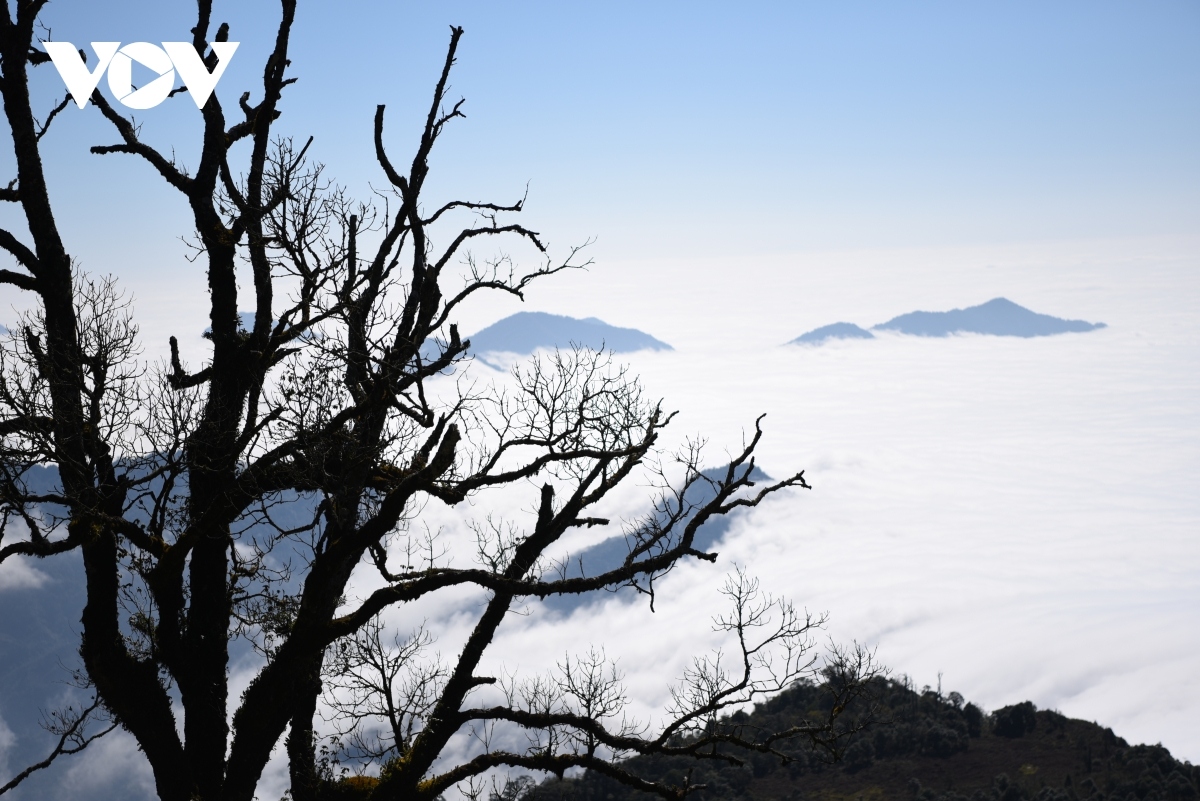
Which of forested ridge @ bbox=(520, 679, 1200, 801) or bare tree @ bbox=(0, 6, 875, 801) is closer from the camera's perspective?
bare tree @ bbox=(0, 6, 875, 801)

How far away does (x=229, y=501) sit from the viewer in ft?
33.8

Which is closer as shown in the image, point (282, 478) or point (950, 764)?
point (282, 478)

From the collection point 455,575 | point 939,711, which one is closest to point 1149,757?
point 939,711

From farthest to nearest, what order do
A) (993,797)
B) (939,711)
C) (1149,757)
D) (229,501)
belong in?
(939,711) → (1149,757) → (993,797) → (229,501)

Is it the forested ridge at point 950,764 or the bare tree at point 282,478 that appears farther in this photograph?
the forested ridge at point 950,764

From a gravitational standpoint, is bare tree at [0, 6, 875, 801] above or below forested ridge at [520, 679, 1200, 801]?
above

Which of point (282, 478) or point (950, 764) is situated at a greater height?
point (282, 478)

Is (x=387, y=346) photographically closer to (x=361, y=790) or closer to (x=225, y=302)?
(x=225, y=302)

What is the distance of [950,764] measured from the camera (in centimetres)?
7588

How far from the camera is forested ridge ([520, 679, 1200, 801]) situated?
65562mm

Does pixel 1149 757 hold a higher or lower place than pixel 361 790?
lower

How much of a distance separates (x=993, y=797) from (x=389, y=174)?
73200mm

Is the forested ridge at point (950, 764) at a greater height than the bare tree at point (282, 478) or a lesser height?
lesser

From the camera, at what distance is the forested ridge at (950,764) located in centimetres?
6556
